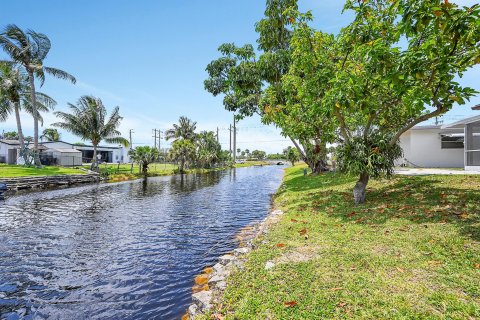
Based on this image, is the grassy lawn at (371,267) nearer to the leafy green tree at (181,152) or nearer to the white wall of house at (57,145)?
the leafy green tree at (181,152)

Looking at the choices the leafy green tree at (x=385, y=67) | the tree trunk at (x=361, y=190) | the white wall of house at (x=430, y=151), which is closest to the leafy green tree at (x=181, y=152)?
the white wall of house at (x=430, y=151)

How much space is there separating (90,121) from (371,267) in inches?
1526

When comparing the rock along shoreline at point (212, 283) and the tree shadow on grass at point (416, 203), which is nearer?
the rock along shoreline at point (212, 283)

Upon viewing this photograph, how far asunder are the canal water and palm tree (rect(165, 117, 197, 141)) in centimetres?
4478

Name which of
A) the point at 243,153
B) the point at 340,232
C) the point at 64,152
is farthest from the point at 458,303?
the point at 243,153

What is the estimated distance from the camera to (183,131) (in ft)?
194

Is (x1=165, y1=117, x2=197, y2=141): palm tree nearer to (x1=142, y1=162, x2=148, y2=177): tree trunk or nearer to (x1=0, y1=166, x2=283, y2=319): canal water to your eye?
(x1=142, y1=162, x2=148, y2=177): tree trunk

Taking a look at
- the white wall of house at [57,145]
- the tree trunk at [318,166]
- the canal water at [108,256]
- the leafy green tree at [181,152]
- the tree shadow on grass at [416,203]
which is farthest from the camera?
the white wall of house at [57,145]

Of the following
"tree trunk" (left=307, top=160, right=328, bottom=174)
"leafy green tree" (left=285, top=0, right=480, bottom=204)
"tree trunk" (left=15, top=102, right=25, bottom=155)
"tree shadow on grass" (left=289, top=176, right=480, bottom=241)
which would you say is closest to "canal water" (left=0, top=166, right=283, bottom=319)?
"tree shadow on grass" (left=289, top=176, right=480, bottom=241)

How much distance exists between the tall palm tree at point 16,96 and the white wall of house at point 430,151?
42.1m

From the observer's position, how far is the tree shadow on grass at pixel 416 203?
7.01m

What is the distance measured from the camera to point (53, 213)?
13.6m

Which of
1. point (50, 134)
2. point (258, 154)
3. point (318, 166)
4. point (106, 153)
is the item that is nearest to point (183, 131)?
point (106, 153)

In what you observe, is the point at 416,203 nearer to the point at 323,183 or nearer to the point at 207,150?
the point at 323,183
